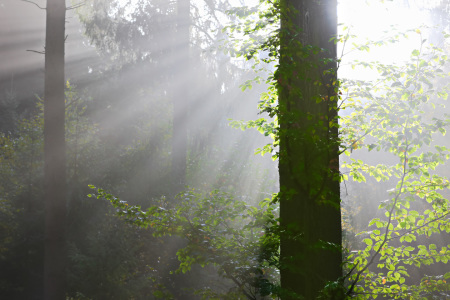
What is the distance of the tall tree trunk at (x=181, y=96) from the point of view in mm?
16922

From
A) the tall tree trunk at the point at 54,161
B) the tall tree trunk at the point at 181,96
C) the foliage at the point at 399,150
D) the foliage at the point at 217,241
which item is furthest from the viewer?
the tall tree trunk at the point at 181,96

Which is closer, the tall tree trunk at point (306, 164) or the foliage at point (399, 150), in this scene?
the tall tree trunk at point (306, 164)

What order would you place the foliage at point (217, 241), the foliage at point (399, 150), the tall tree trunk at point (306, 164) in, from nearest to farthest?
the tall tree trunk at point (306, 164)
the foliage at point (399, 150)
the foliage at point (217, 241)

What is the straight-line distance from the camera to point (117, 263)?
1375 centimetres

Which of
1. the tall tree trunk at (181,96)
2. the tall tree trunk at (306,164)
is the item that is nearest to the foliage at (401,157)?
the tall tree trunk at (306,164)

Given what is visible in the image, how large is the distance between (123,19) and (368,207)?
1783 cm

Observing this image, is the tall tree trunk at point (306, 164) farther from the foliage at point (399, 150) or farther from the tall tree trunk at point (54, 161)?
the tall tree trunk at point (54, 161)

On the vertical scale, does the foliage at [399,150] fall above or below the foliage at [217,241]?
above

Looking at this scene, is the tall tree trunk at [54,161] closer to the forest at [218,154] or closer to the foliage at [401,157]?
the forest at [218,154]

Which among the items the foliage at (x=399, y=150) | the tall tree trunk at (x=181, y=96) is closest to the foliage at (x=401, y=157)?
the foliage at (x=399, y=150)

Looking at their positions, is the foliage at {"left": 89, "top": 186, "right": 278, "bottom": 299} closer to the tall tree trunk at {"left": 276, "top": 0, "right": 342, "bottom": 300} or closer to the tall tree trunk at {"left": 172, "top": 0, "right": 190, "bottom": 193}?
the tall tree trunk at {"left": 276, "top": 0, "right": 342, "bottom": 300}

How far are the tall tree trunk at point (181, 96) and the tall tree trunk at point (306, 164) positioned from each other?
1319cm

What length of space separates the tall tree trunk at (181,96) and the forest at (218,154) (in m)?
0.06

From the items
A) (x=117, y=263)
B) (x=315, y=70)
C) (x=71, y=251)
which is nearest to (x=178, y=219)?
(x=315, y=70)
